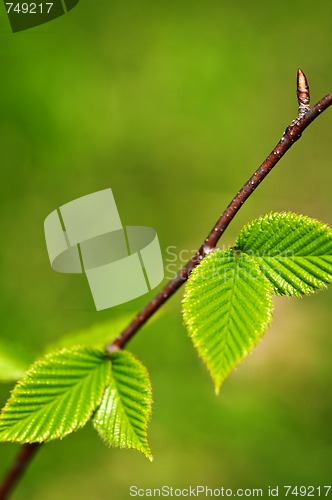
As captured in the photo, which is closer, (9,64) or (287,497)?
(287,497)

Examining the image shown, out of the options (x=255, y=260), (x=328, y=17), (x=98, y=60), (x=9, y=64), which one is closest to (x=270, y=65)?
(x=328, y=17)

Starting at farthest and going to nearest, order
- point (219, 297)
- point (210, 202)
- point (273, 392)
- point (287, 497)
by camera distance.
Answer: point (210, 202) < point (273, 392) < point (287, 497) < point (219, 297)

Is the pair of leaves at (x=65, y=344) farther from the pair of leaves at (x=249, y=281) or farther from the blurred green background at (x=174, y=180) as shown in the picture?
the blurred green background at (x=174, y=180)

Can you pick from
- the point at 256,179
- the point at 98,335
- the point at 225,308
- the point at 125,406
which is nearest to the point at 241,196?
the point at 256,179

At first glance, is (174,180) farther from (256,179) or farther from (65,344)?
(256,179)

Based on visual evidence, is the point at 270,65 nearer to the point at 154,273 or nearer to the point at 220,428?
the point at 220,428

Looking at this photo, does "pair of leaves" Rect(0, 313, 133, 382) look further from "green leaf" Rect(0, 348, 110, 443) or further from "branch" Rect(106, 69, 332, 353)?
"branch" Rect(106, 69, 332, 353)
